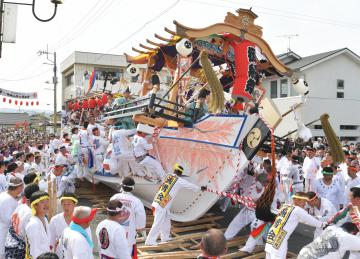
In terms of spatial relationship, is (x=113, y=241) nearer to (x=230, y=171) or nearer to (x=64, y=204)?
(x=64, y=204)

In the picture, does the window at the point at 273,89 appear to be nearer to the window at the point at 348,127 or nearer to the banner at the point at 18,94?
the window at the point at 348,127

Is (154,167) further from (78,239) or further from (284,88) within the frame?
(284,88)

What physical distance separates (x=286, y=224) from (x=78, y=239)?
8.60 ft

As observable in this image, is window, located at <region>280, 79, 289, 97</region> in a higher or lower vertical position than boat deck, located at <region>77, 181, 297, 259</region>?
higher

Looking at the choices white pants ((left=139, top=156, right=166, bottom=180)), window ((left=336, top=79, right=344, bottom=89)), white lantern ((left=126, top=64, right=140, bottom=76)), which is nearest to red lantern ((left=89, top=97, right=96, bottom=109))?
white lantern ((left=126, top=64, right=140, bottom=76))

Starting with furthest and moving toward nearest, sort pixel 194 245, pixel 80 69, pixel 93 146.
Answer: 1. pixel 80 69
2. pixel 93 146
3. pixel 194 245

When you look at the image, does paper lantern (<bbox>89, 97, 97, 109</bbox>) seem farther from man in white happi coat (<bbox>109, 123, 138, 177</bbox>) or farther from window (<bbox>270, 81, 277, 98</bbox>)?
window (<bbox>270, 81, 277, 98</bbox>)

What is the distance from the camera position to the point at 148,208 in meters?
8.39

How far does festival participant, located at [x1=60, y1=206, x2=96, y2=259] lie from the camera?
291 centimetres

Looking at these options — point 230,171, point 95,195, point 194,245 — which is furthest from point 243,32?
point 95,195

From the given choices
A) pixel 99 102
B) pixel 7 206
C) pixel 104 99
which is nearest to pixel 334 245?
pixel 7 206

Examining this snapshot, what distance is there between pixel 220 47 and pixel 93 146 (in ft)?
13.9

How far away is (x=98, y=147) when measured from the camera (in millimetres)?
9594

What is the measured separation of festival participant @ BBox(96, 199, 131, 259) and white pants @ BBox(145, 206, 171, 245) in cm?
244
